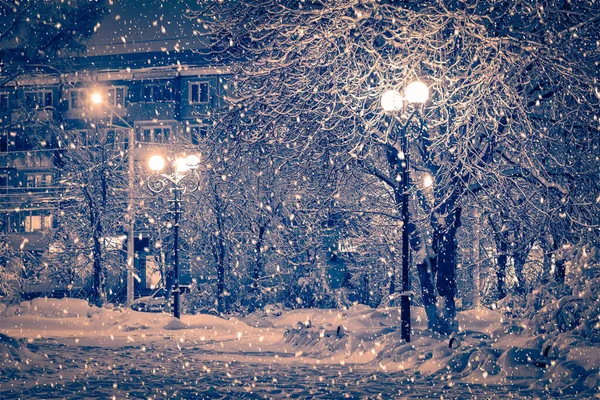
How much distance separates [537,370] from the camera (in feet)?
37.2

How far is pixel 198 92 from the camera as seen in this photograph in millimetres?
47469

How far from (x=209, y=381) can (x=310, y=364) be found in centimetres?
331

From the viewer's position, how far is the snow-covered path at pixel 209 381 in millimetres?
10398

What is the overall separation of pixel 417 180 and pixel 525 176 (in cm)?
439

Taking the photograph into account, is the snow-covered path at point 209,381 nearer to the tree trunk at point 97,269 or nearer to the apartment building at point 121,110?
the tree trunk at point 97,269

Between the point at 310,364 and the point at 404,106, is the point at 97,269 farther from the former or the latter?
the point at 404,106

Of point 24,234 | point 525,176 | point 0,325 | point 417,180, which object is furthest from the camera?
point 24,234

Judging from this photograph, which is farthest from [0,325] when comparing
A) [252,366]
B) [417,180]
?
[417,180]

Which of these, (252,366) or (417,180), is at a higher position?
(417,180)

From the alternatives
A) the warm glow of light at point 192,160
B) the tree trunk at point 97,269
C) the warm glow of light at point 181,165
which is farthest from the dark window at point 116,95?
the warm glow of light at point 192,160

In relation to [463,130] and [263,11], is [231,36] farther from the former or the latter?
[463,130]

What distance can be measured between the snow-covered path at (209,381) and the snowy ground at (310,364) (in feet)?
0.06

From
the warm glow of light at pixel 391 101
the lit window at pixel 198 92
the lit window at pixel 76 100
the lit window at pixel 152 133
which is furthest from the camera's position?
the lit window at pixel 76 100

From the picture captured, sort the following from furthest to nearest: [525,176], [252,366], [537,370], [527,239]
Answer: [527,239] < [525,176] < [252,366] < [537,370]
